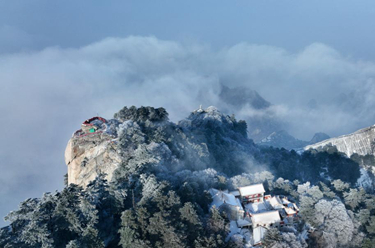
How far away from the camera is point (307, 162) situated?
79.9m

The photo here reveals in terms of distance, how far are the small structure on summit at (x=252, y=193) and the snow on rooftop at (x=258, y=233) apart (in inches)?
266

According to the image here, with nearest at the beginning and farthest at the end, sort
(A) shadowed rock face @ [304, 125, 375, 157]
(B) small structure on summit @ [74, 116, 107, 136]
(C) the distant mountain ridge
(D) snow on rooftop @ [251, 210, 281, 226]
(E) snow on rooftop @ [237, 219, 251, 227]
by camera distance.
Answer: (D) snow on rooftop @ [251, 210, 281, 226], (E) snow on rooftop @ [237, 219, 251, 227], (B) small structure on summit @ [74, 116, 107, 136], (A) shadowed rock face @ [304, 125, 375, 157], (C) the distant mountain ridge

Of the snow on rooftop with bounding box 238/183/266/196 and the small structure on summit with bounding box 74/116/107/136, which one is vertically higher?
the small structure on summit with bounding box 74/116/107/136

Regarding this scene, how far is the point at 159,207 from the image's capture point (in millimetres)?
35312

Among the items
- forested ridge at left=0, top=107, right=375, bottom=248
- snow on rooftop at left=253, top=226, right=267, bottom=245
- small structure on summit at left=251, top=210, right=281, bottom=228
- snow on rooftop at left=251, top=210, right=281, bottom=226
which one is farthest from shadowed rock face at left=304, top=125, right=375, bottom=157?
snow on rooftop at left=253, top=226, right=267, bottom=245

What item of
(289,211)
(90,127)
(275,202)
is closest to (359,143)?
(275,202)

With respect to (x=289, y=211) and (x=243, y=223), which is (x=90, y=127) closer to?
(x=243, y=223)

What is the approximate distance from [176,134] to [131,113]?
8726mm

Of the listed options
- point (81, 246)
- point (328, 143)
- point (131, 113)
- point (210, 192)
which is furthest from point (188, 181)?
point (328, 143)

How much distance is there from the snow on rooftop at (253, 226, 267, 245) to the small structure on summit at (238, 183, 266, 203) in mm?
6768

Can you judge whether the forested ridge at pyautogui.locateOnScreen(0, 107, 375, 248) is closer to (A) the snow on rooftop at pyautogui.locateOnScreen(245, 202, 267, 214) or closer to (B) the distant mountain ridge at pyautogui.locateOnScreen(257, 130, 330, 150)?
(A) the snow on rooftop at pyautogui.locateOnScreen(245, 202, 267, 214)

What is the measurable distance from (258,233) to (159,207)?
1185 cm

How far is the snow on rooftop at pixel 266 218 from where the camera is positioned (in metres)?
39.7

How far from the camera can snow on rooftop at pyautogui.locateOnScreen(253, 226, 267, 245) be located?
3723 centimetres
